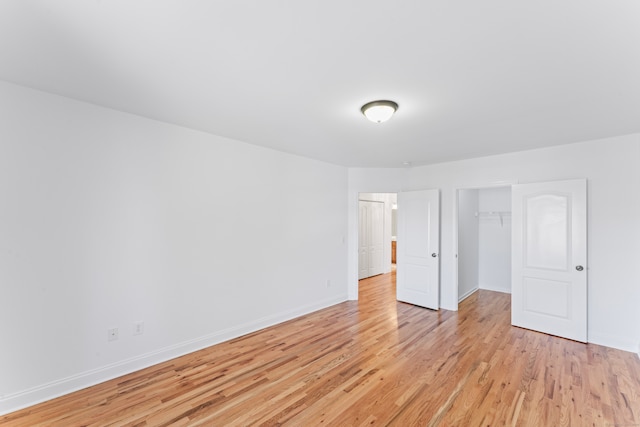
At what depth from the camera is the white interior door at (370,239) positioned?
280 inches

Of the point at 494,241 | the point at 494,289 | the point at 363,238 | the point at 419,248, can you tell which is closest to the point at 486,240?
the point at 494,241

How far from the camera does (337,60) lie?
71.4 inches

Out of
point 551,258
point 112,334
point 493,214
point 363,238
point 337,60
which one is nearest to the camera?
point 337,60

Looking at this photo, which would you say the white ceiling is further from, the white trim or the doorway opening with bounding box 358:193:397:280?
the doorway opening with bounding box 358:193:397:280

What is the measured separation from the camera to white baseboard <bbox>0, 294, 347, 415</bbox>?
7.23ft

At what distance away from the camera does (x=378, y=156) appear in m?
4.41

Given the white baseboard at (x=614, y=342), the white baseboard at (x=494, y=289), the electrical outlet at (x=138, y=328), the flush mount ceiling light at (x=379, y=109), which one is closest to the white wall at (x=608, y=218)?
the white baseboard at (x=614, y=342)

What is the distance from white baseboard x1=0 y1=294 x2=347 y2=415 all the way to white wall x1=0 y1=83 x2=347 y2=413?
10mm

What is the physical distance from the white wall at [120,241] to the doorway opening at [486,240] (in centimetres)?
367

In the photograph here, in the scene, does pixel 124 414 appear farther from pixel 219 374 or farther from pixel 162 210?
pixel 162 210

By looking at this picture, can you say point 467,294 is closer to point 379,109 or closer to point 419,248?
point 419,248

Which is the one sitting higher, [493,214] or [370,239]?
[493,214]

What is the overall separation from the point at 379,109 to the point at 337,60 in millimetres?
722

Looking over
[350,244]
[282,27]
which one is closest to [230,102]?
[282,27]
